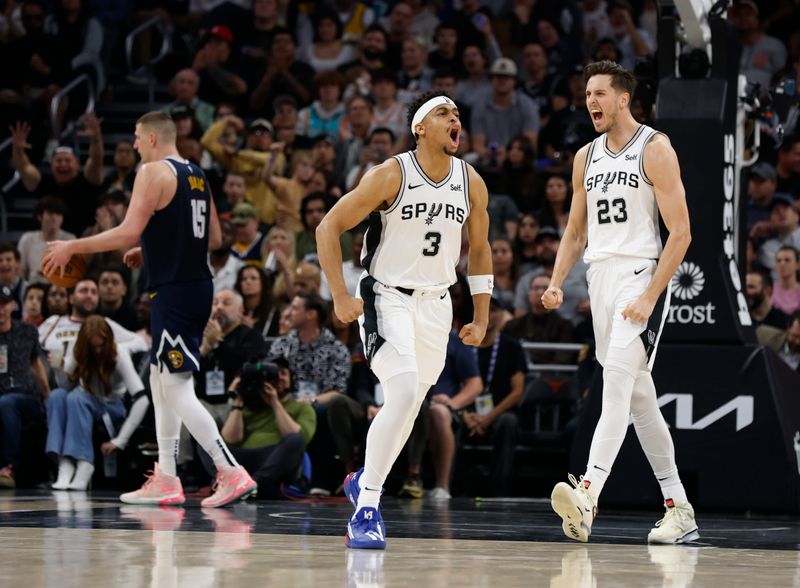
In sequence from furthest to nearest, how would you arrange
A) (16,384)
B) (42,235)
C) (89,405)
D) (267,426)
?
1. (42,235)
2. (16,384)
3. (89,405)
4. (267,426)

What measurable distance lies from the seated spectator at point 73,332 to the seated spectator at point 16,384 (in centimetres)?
24

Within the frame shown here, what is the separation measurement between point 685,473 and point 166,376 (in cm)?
329

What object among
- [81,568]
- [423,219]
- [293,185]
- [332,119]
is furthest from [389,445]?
[332,119]

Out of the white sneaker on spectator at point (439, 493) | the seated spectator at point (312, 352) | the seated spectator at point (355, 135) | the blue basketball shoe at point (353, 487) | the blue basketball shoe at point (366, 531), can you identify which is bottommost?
the white sneaker on spectator at point (439, 493)

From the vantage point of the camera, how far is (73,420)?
10727 millimetres

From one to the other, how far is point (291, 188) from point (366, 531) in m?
8.32

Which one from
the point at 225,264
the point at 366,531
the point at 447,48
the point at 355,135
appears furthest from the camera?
the point at 447,48

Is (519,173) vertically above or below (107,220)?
above

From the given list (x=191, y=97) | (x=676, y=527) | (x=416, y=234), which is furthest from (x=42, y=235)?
(x=676, y=527)

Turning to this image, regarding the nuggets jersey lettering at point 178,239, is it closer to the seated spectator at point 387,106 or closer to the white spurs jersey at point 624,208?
the white spurs jersey at point 624,208

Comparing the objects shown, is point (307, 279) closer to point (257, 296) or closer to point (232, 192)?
point (257, 296)

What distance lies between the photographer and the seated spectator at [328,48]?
16.4m

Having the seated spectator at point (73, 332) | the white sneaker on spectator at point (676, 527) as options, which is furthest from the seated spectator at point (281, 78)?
the white sneaker on spectator at point (676, 527)

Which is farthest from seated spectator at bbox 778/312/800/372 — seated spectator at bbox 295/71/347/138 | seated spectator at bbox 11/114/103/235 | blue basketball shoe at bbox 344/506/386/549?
seated spectator at bbox 11/114/103/235
